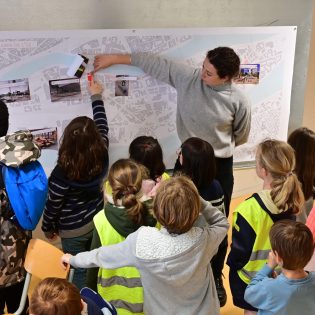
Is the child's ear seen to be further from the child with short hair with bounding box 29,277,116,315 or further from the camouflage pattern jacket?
the camouflage pattern jacket

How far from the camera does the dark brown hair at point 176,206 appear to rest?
1.53 meters

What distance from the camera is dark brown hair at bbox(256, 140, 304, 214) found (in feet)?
6.02

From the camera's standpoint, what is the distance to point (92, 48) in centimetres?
264

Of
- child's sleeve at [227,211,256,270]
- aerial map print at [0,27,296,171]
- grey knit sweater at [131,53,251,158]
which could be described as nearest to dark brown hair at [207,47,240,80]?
grey knit sweater at [131,53,251,158]

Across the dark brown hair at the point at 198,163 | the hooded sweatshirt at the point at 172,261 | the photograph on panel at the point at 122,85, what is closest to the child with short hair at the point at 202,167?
the dark brown hair at the point at 198,163

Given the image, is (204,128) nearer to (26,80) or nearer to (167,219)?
(26,80)

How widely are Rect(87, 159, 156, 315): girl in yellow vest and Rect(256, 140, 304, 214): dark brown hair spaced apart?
0.54 metres

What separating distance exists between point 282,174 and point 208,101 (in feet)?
3.12

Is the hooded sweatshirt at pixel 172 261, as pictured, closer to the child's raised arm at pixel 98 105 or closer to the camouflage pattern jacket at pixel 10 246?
the camouflage pattern jacket at pixel 10 246

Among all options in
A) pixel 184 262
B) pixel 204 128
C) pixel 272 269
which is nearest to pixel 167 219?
pixel 184 262

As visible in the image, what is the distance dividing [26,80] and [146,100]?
756 mm

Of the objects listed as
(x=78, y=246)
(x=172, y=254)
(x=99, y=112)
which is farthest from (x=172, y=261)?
(x=99, y=112)

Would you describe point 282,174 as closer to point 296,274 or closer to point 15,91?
point 296,274

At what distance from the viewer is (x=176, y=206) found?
153 centimetres
